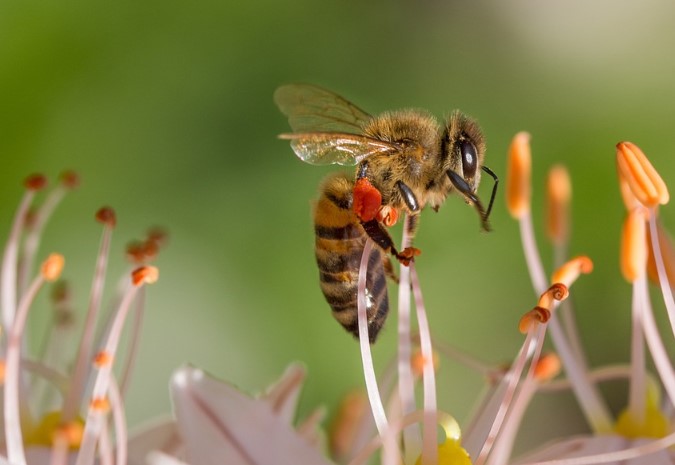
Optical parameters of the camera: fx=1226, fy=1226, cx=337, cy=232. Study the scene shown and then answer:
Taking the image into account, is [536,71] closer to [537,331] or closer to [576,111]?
[576,111]

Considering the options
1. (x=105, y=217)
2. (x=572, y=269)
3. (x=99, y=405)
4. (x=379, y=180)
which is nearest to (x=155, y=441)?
(x=99, y=405)

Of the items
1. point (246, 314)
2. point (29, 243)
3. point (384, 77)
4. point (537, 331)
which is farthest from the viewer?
point (384, 77)

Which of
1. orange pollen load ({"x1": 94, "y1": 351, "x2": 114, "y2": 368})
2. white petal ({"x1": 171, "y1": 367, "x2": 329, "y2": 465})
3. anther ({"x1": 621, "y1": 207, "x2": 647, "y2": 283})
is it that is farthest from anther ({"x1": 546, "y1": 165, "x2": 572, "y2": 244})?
orange pollen load ({"x1": 94, "y1": 351, "x2": 114, "y2": 368})

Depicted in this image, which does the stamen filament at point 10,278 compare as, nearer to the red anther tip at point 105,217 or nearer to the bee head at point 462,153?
the red anther tip at point 105,217

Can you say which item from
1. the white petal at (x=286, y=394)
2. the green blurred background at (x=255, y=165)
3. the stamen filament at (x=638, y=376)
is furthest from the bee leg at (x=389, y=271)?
the green blurred background at (x=255, y=165)

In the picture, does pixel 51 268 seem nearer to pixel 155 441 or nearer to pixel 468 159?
pixel 155 441

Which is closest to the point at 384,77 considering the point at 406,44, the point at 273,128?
the point at 406,44
